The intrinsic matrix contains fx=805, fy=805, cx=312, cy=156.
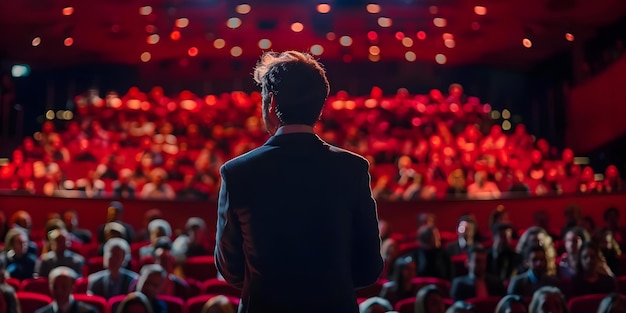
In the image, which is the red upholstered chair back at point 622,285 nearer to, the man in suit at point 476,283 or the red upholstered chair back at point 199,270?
the man in suit at point 476,283

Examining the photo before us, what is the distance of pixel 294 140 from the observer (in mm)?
1726

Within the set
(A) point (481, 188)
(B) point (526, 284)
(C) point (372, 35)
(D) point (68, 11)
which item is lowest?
(B) point (526, 284)

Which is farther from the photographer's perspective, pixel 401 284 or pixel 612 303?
pixel 401 284

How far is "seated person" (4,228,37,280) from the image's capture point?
21.2 ft

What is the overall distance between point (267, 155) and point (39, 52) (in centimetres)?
1779

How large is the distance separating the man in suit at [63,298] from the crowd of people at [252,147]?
4.81 metres

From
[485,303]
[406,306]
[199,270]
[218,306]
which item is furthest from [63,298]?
[485,303]

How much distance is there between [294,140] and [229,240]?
25 centimetres

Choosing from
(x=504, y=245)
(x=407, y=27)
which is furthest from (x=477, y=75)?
(x=504, y=245)

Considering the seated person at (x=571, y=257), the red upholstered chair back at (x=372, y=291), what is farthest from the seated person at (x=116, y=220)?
the seated person at (x=571, y=257)

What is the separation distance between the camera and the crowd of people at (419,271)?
15.7 ft

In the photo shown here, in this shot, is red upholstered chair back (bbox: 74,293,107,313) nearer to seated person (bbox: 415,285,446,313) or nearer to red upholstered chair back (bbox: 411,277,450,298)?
seated person (bbox: 415,285,446,313)

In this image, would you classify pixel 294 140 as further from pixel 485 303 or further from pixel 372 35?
pixel 372 35

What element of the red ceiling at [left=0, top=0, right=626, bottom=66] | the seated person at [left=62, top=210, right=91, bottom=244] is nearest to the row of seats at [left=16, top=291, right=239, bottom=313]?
the seated person at [left=62, top=210, right=91, bottom=244]
